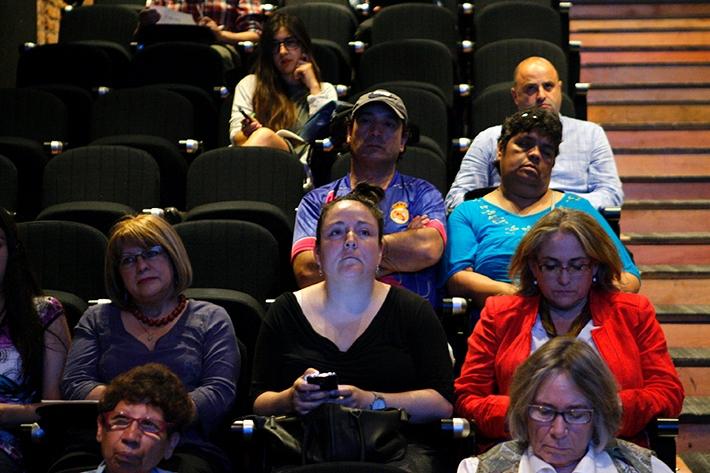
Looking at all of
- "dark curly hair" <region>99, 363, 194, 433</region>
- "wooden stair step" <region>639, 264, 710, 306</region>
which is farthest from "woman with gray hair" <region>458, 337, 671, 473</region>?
"wooden stair step" <region>639, 264, 710, 306</region>

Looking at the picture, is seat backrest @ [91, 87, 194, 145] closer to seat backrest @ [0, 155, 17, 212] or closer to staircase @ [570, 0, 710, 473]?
seat backrest @ [0, 155, 17, 212]

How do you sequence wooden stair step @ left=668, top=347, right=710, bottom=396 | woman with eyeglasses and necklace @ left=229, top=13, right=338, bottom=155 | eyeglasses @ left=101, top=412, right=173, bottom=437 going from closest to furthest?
1. eyeglasses @ left=101, top=412, right=173, bottom=437
2. wooden stair step @ left=668, top=347, right=710, bottom=396
3. woman with eyeglasses and necklace @ left=229, top=13, right=338, bottom=155

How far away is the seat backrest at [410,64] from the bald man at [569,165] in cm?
76

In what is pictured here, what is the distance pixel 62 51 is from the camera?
497 centimetres

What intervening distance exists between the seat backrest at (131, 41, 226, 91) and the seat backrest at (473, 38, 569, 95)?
966mm

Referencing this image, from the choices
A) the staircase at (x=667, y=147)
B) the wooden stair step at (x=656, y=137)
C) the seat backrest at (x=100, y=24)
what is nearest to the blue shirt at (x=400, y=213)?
the staircase at (x=667, y=147)

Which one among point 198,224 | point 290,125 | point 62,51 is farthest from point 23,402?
point 62,51

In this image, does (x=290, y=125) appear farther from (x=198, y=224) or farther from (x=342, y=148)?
(x=198, y=224)

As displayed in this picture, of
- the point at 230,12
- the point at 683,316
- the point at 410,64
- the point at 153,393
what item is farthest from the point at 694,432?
the point at 230,12

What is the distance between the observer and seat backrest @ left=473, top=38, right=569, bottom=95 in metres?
4.58

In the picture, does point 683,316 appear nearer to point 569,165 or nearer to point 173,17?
point 569,165

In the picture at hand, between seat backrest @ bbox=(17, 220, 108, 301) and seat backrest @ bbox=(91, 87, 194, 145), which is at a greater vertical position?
seat backrest @ bbox=(91, 87, 194, 145)

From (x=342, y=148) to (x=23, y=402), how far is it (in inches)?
56.2

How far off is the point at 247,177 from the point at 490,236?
0.86 m
